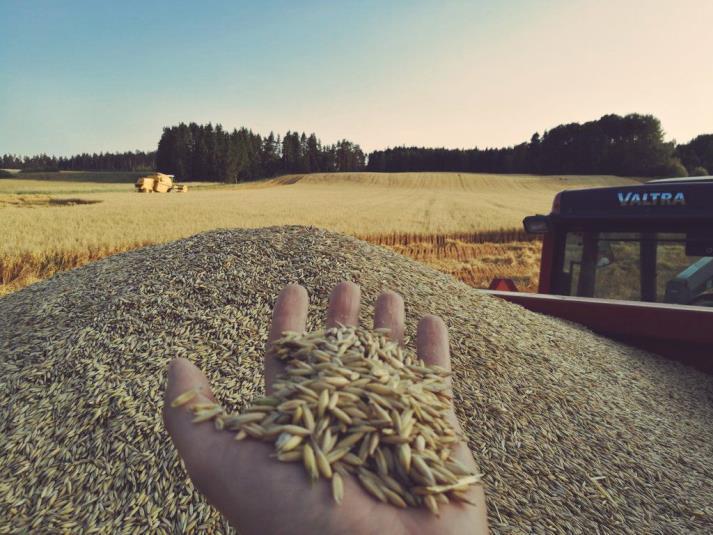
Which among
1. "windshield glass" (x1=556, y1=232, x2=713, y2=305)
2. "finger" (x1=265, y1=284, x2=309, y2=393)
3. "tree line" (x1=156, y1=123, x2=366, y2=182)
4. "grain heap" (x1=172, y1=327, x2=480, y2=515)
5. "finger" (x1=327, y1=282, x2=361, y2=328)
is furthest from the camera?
"tree line" (x1=156, y1=123, x2=366, y2=182)

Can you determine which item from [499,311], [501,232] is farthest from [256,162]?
[499,311]

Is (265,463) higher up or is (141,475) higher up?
(265,463)

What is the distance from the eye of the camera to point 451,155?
70.1 meters

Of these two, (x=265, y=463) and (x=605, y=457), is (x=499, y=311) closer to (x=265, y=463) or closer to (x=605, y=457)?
(x=605, y=457)

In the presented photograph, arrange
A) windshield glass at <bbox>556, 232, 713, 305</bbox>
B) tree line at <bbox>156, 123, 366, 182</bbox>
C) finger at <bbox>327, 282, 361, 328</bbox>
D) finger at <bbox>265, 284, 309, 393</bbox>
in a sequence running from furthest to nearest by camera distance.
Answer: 1. tree line at <bbox>156, 123, 366, 182</bbox>
2. windshield glass at <bbox>556, 232, 713, 305</bbox>
3. finger at <bbox>327, 282, 361, 328</bbox>
4. finger at <bbox>265, 284, 309, 393</bbox>

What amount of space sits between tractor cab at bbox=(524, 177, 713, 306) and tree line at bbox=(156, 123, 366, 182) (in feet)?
203

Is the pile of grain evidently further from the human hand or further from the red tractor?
the human hand

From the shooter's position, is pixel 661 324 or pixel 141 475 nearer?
pixel 141 475

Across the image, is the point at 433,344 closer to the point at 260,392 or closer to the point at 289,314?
the point at 289,314

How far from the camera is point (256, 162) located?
227 ft

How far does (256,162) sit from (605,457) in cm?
7072

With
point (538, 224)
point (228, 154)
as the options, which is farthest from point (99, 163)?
point (538, 224)

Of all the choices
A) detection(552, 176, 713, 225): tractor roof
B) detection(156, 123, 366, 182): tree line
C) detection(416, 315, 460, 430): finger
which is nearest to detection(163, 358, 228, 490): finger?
detection(416, 315, 460, 430): finger

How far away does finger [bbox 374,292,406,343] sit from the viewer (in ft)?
7.73
